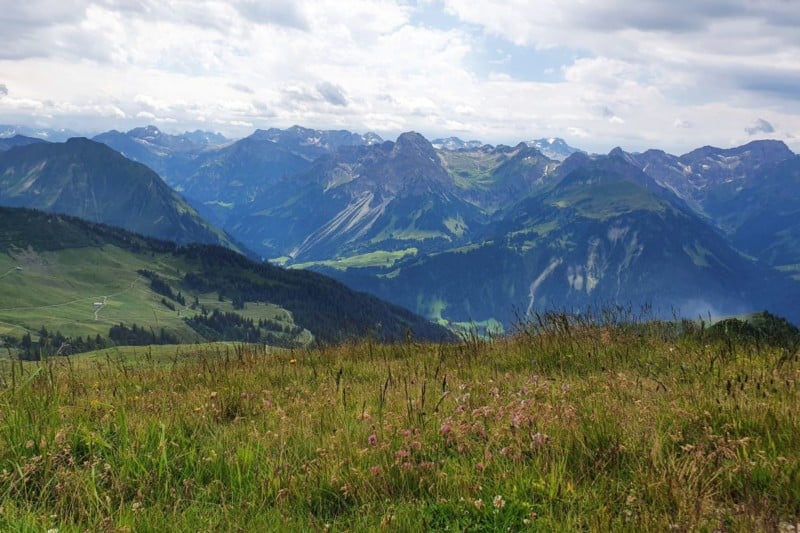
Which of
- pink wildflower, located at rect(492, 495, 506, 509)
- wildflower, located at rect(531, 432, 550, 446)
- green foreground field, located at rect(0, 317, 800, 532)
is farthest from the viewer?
wildflower, located at rect(531, 432, 550, 446)

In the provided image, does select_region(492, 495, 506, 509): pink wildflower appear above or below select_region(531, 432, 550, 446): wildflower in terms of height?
below

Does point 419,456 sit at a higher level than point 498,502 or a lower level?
lower

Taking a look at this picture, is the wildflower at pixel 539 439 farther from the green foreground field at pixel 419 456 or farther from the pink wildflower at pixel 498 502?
the pink wildflower at pixel 498 502

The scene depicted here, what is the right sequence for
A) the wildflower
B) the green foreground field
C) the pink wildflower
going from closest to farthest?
1. the pink wildflower
2. the green foreground field
3. the wildflower

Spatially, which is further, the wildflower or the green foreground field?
the wildflower

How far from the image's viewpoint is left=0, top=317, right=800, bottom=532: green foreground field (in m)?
3.60

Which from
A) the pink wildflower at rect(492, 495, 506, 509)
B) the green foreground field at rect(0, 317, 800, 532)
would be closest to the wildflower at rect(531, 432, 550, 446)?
the green foreground field at rect(0, 317, 800, 532)

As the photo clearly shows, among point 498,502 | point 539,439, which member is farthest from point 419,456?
point 498,502

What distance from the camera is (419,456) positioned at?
4.67 m

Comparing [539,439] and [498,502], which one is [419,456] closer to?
[539,439]

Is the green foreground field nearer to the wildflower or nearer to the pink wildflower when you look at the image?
the wildflower

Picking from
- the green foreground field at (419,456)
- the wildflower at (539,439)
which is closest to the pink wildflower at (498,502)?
the green foreground field at (419,456)

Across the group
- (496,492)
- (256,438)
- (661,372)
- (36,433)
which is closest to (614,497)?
(496,492)

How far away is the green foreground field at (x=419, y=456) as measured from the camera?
3.60m
